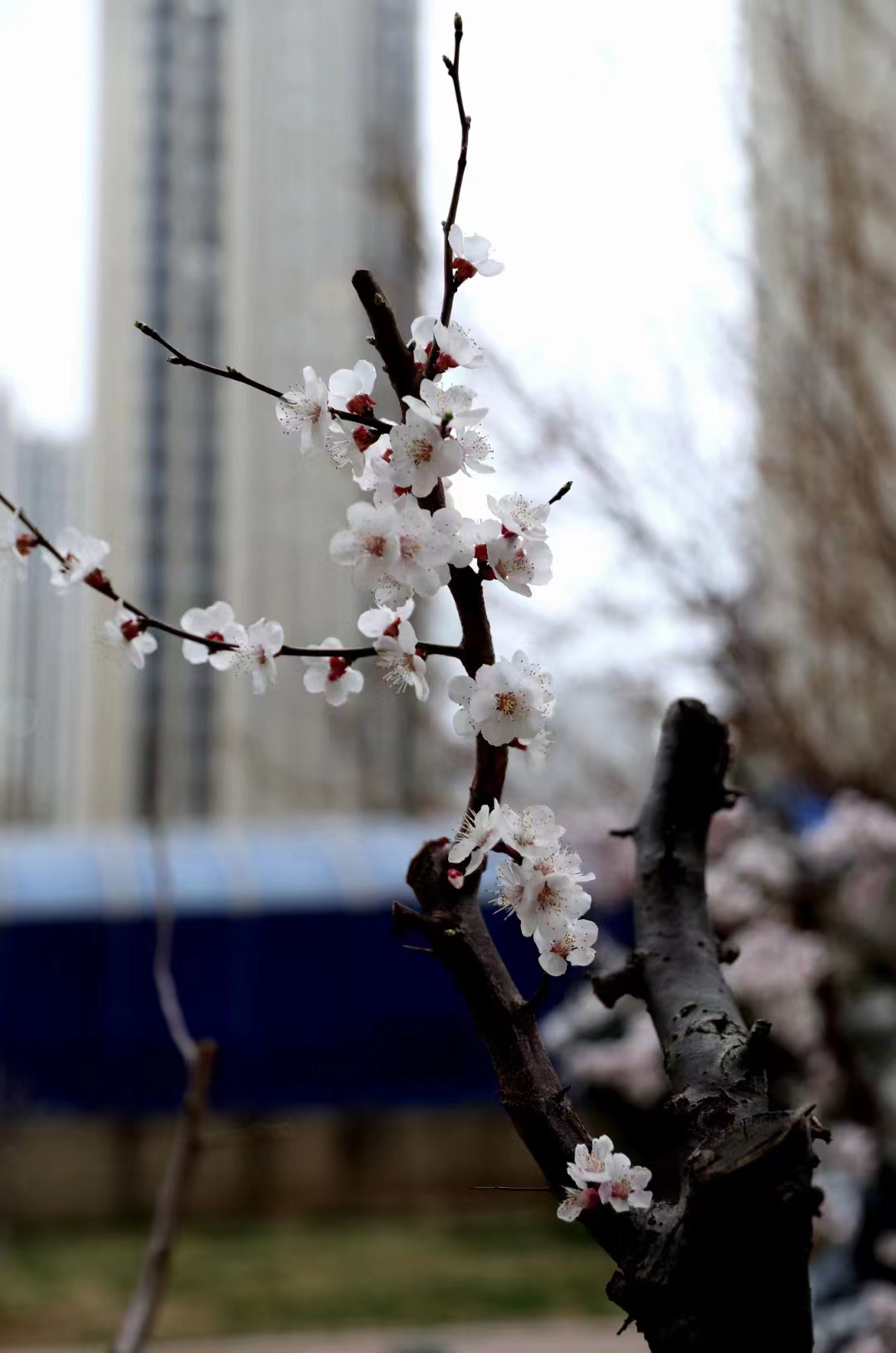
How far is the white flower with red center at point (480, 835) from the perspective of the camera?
32.8 inches

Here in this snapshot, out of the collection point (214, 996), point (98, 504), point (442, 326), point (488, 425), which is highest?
point (98, 504)

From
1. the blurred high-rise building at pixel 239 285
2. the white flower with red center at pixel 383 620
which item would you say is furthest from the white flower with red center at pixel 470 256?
the blurred high-rise building at pixel 239 285

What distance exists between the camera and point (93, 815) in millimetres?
15484

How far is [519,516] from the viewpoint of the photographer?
0.89 m

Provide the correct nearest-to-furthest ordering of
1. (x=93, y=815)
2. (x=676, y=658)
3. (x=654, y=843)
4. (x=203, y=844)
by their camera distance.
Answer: (x=654, y=843) < (x=676, y=658) < (x=203, y=844) < (x=93, y=815)

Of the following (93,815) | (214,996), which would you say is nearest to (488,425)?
(214,996)

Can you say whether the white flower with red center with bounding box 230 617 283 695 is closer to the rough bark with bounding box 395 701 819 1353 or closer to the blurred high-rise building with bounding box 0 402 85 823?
the rough bark with bounding box 395 701 819 1353

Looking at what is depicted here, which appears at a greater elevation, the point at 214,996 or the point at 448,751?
the point at 448,751

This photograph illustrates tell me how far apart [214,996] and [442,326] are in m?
6.90

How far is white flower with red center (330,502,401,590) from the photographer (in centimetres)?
A: 82

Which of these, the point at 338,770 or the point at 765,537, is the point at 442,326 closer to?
the point at 765,537

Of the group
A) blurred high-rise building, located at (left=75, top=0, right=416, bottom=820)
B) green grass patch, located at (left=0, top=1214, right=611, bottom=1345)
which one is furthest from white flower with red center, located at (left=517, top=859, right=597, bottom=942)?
blurred high-rise building, located at (left=75, top=0, right=416, bottom=820)

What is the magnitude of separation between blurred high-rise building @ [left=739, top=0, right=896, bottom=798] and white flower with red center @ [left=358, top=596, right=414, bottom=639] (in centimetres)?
274

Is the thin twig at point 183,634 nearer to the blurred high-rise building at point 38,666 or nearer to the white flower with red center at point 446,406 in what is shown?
the white flower with red center at point 446,406
